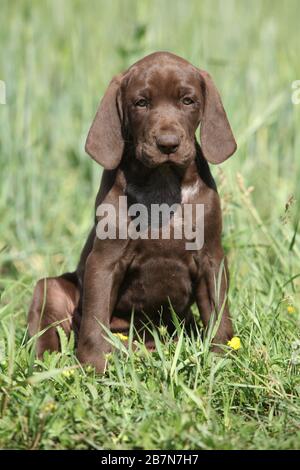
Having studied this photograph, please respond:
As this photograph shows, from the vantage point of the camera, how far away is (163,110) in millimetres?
3590

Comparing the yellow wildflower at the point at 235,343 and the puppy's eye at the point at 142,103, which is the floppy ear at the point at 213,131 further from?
the yellow wildflower at the point at 235,343

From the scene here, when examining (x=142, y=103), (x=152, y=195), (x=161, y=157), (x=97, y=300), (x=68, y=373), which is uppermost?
(x=142, y=103)

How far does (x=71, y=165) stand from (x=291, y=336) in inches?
119

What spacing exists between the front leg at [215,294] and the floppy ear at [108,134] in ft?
2.06

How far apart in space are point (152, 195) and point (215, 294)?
1.76 feet

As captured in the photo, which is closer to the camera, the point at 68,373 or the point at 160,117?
the point at 68,373

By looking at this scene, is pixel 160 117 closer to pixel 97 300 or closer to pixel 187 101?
pixel 187 101

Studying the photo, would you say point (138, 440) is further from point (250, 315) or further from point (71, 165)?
point (71, 165)

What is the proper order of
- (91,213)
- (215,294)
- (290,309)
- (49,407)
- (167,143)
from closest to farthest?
(49,407), (167,143), (215,294), (290,309), (91,213)

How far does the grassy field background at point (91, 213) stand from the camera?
9.78 feet

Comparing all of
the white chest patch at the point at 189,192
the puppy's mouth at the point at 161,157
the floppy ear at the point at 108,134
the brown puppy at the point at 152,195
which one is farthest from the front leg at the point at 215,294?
the floppy ear at the point at 108,134

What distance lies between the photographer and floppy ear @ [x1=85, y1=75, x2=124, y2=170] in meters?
3.76

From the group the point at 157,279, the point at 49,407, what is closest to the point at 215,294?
the point at 157,279

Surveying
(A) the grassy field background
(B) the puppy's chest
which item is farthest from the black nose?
(A) the grassy field background
